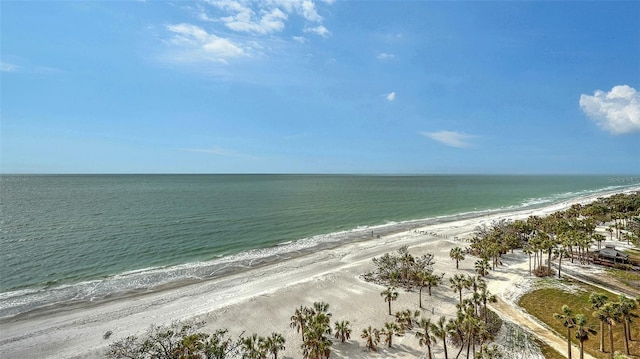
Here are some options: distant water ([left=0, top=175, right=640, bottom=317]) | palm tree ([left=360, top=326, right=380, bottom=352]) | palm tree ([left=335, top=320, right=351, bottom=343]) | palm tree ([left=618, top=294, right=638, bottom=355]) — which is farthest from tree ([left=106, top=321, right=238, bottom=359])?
palm tree ([left=618, top=294, right=638, bottom=355])

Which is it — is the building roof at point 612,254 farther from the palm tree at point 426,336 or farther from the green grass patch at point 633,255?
the palm tree at point 426,336

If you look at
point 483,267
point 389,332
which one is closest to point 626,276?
point 483,267

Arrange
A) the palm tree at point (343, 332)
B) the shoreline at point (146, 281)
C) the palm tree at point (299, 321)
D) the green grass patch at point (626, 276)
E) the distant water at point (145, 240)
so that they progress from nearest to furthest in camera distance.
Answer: the palm tree at point (343, 332) → the palm tree at point (299, 321) → the shoreline at point (146, 281) → the green grass patch at point (626, 276) → the distant water at point (145, 240)

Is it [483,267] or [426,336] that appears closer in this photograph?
[426,336]

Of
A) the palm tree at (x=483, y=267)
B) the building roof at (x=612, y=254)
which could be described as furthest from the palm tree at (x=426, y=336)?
the building roof at (x=612, y=254)

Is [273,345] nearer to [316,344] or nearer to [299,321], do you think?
[316,344]
